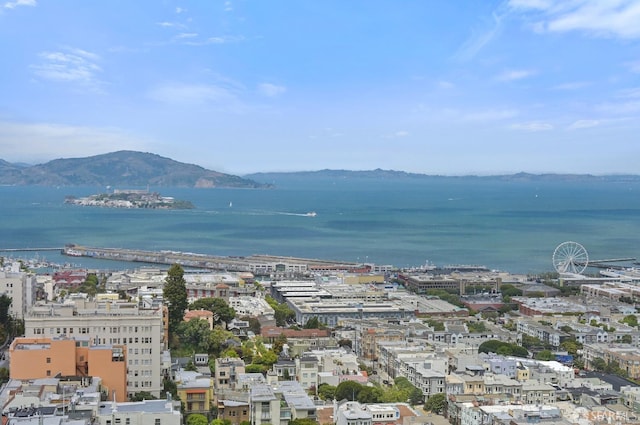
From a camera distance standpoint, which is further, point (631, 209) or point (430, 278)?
point (631, 209)

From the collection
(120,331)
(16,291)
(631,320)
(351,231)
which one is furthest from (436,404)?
(351,231)

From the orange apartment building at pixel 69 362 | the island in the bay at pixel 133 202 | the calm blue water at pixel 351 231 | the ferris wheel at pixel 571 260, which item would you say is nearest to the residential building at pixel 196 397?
the orange apartment building at pixel 69 362

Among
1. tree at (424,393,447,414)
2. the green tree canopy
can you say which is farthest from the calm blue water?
tree at (424,393,447,414)

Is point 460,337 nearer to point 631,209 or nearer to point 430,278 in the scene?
point 430,278

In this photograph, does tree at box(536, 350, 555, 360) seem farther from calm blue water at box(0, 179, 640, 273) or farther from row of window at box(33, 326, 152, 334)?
calm blue water at box(0, 179, 640, 273)

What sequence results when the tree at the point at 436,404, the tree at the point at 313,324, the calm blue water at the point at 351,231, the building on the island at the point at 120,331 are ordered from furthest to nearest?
the calm blue water at the point at 351,231
the tree at the point at 313,324
the tree at the point at 436,404
the building on the island at the point at 120,331

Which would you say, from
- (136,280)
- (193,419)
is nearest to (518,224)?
(136,280)

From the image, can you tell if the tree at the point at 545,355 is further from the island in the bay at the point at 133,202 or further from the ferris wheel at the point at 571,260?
the island in the bay at the point at 133,202
